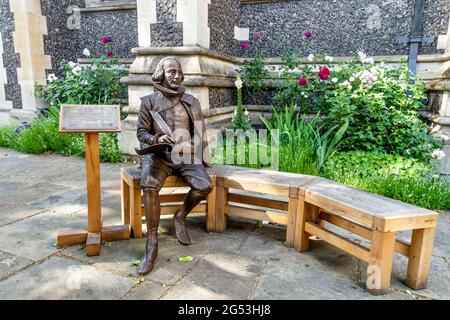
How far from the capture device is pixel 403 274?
2488 mm

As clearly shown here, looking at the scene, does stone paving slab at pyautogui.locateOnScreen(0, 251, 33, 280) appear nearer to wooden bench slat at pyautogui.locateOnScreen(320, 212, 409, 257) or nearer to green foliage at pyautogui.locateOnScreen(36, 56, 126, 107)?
wooden bench slat at pyautogui.locateOnScreen(320, 212, 409, 257)

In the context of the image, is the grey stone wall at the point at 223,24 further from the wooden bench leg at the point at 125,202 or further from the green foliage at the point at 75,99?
the wooden bench leg at the point at 125,202

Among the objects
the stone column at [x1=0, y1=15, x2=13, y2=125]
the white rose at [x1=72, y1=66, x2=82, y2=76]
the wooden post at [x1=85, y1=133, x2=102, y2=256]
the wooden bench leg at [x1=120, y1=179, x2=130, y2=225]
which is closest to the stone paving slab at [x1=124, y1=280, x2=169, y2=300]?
the wooden post at [x1=85, y1=133, x2=102, y2=256]

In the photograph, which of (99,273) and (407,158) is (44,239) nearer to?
(99,273)

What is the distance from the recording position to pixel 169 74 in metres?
2.78

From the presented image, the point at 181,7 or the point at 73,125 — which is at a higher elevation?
the point at 181,7

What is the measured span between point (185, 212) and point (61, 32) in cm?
686

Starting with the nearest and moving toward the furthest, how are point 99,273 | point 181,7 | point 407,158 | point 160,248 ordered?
1. point 99,273
2. point 160,248
3. point 407,158
4. point 181,7

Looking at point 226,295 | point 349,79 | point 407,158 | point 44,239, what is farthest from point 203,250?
point 349,79

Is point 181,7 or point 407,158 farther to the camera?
point 181,7

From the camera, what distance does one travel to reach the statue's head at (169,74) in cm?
277

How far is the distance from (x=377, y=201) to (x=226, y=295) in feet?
4.01

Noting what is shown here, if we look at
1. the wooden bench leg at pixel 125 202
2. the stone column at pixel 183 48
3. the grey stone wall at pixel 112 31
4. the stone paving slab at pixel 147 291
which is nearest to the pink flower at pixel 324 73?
the stone column at pixel 183 48

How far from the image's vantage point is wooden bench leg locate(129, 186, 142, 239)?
290 cm
